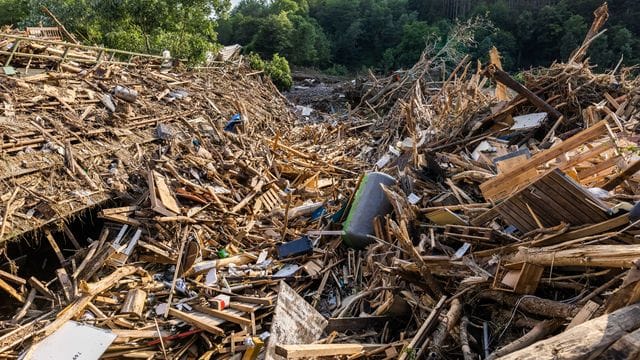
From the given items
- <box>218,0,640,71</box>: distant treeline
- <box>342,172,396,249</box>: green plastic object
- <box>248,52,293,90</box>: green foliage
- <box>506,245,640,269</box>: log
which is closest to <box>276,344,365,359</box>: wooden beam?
<box>506,245,640,269</box>: log

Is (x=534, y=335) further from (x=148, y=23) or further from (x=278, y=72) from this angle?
(x=278, y=72)

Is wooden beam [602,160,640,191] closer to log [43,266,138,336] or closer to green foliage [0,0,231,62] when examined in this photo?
log [43,266,138,336]

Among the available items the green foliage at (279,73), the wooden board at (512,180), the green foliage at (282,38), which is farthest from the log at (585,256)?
the green foliage at (282,38)

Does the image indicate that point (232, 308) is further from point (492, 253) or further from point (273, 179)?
point (273, 179)

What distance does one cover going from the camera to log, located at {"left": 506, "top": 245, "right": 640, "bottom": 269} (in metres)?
3.06

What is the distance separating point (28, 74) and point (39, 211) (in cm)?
405

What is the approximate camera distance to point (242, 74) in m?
17.0

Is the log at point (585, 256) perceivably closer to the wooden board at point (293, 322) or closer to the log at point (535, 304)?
the log at point (535, 304)

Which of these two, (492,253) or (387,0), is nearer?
(492,253)

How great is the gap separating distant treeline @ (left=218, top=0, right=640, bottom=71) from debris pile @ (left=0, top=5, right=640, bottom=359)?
20932 mm

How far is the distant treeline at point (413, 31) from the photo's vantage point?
117 ft

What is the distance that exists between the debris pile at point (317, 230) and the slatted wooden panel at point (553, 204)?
14 mm

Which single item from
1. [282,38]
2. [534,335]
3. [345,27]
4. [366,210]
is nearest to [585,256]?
[534,335]

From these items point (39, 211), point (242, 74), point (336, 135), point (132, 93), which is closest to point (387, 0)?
point (242, 74)
